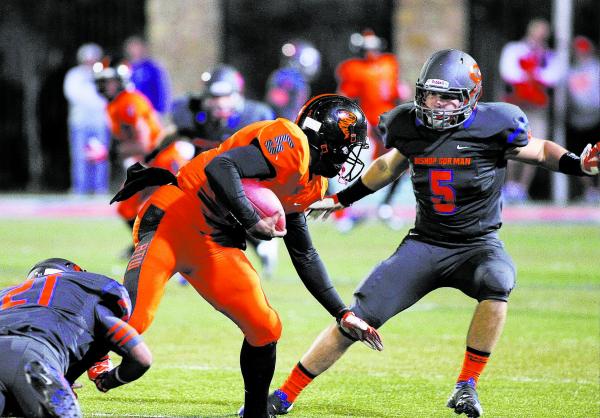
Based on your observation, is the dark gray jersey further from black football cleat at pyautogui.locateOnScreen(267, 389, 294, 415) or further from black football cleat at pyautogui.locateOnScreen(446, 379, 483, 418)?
black football cleat at pyautogui.locateOnScreen(267, 389, 294, 415)

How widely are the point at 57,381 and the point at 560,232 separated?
11.5 metres

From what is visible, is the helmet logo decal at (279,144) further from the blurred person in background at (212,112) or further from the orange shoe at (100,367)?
the blurred person in background at (212,112)

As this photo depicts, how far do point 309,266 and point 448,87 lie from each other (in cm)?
119

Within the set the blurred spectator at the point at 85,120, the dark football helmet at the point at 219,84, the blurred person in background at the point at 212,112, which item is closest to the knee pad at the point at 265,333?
the blurred person in background at the point at 212,112

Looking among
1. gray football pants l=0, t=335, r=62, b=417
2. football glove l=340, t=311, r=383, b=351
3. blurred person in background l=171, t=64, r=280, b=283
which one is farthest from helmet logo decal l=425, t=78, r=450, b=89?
blurred person in background l=171, t=64, r=280, b=283

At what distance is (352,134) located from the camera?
18.6ft

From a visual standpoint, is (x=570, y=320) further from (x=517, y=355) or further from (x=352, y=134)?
(x=352, y=134)

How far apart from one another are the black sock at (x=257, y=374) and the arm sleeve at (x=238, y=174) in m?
0.61

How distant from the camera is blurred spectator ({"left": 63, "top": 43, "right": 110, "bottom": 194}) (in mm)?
19016

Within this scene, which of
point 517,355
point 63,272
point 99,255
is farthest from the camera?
point 99,255

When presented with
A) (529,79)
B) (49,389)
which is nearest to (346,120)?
(49,389)

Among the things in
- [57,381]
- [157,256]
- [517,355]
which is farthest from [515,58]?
[57,381]

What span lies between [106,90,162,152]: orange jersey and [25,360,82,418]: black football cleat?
6717 mm

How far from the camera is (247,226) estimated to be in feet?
17.8
